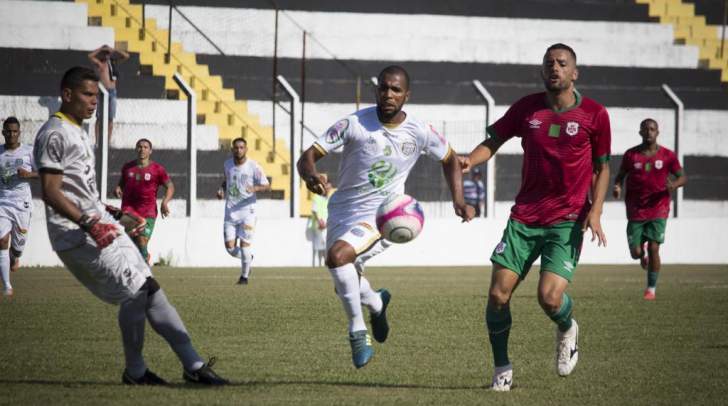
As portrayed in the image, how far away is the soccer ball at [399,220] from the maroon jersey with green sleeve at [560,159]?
2.55ft

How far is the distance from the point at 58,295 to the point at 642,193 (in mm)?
8060

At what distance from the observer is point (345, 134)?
357 inches

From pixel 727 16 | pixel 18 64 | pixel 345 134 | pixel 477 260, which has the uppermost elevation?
pixel 727 16

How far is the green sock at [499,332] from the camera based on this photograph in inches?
321

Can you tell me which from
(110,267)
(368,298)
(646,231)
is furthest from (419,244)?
(110,267)

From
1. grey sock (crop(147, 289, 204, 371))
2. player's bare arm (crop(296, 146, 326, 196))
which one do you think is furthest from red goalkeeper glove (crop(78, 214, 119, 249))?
player's bare arm (crop(296, 146, 326, 196))

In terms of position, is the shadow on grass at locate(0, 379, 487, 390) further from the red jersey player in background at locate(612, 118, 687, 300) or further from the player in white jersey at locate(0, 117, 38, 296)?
the red jersey player in background at locate(612, 118, 687, 300)

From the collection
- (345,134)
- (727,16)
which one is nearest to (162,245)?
(345,134)

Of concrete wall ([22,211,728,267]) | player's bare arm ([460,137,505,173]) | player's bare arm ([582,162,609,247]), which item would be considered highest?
player's bare arm ([460,137,505,173])

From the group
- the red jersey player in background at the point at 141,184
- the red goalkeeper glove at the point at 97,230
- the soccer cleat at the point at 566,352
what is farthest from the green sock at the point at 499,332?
the red jersey player in background at the point at 141,184

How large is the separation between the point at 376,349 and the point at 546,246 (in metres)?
2.48

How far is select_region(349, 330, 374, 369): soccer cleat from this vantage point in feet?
27.7

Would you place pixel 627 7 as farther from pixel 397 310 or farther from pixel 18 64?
pixel 397 310

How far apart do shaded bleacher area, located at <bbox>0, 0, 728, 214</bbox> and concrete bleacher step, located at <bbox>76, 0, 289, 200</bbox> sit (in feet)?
1.45
